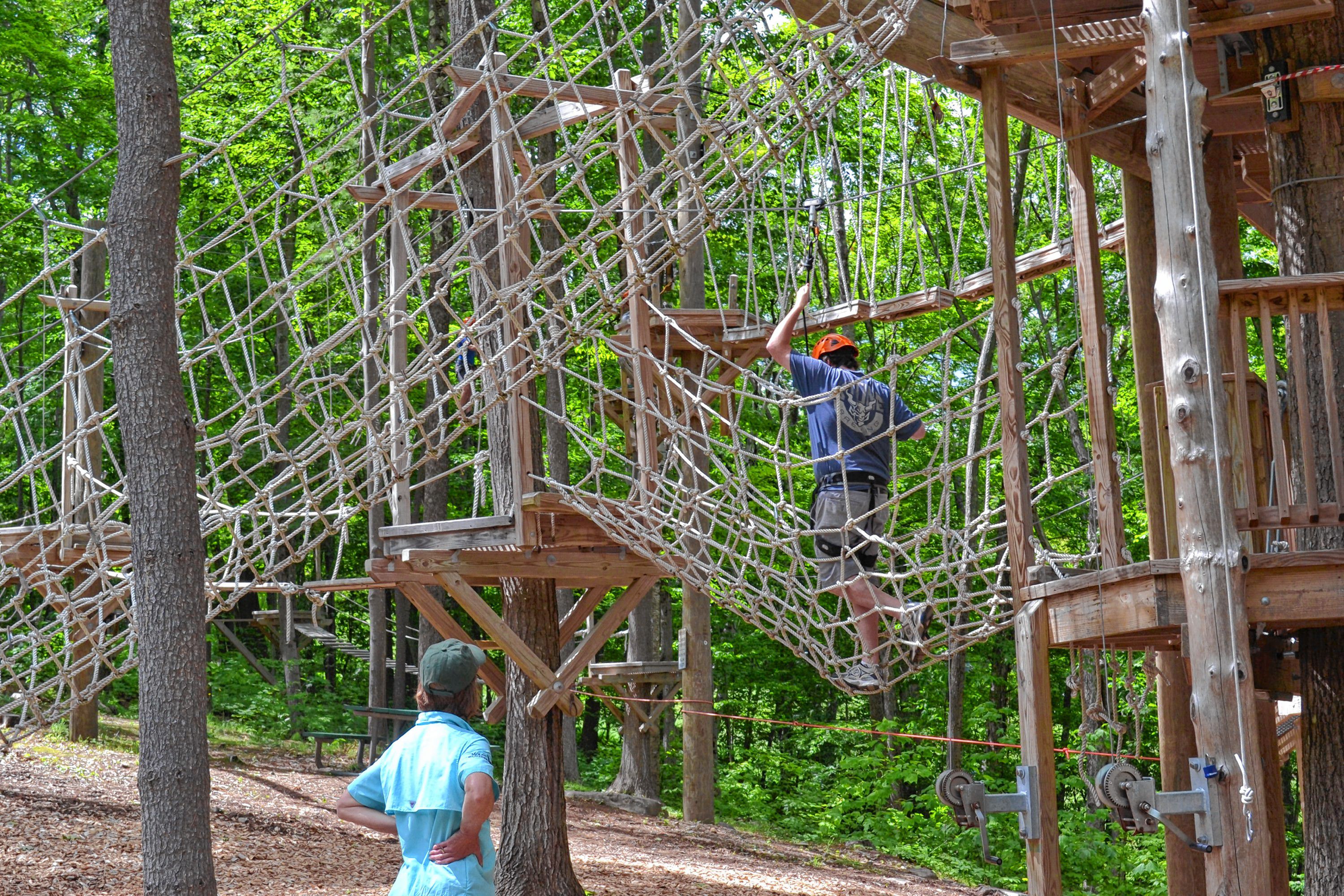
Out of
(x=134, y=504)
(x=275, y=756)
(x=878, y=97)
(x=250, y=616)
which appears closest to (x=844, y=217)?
(x=878, y=97)

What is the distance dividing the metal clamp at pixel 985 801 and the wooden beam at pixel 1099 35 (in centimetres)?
194

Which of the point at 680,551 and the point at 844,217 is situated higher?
the point at 844,217

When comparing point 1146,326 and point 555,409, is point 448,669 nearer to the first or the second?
point 1146,326

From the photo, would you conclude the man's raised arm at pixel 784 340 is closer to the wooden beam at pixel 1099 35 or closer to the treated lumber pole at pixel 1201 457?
the wooden beam at pixel 1099 35

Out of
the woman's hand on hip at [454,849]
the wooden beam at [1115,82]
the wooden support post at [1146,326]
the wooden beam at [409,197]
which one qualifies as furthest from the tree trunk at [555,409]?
the woman's hand on hip at [454,849]

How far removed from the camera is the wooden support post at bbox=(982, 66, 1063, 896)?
3.56m

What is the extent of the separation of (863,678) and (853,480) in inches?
28.8

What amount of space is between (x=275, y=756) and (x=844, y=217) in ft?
22.2

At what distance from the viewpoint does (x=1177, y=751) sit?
4.54m

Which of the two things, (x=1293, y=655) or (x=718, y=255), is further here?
(x=718, y=255)

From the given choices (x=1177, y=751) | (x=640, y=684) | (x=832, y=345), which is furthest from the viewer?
(x=640, y=684)

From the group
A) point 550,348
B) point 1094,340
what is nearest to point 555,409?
point 550,348

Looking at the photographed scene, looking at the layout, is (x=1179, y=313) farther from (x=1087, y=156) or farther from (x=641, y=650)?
(x=641, y=650)

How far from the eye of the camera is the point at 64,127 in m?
12.7
